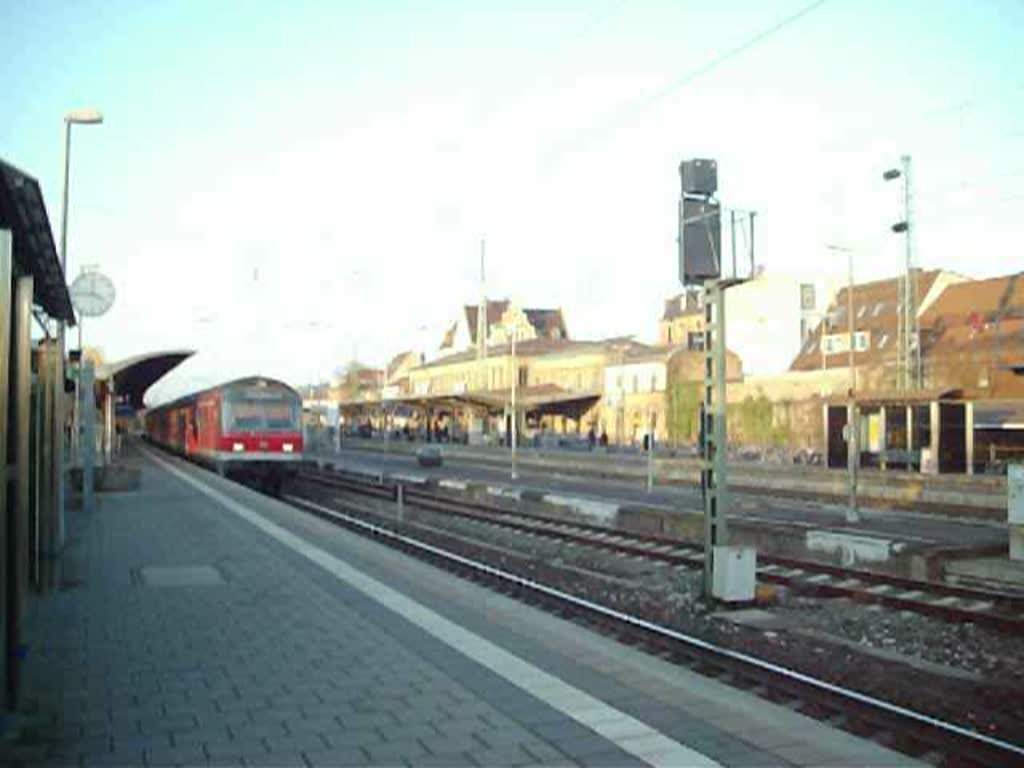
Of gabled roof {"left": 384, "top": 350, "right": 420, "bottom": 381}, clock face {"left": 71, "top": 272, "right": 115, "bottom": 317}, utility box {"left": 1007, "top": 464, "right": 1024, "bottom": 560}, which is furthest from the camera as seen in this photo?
gabled roof {"left": 384, "top": 350, "right": 420, "bottom": 381}

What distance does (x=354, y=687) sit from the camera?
6812mm

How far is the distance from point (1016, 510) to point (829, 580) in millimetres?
3103

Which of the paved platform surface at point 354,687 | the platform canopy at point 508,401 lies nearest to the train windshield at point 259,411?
the paved platform surface at point 354,687

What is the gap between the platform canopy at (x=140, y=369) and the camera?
31.6m

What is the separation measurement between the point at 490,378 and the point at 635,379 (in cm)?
2279

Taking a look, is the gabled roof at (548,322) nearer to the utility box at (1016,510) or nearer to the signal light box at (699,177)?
the utility box at (1016,510)

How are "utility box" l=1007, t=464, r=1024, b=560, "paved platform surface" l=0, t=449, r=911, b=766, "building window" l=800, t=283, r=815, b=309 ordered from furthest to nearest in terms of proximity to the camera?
"building window" l=800, t=283, r=815, b=309
"utility box" l=1007, t=464, r=1024, b=560
"paved platform surface" l=0, t=449, r=911, b=766

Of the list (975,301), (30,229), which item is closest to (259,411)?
(30,229)

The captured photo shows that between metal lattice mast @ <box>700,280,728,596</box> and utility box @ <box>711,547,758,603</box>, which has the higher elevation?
metal lattice mast @ <box>700,280,728,596</box>

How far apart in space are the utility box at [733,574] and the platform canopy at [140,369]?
20748 mm

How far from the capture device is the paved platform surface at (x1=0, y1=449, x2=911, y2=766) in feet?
18.4

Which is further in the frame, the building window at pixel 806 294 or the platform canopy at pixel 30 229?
the building window at pixel 806 294

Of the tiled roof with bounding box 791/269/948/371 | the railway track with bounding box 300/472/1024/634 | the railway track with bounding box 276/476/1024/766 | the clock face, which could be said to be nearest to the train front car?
the railway track with bounding box 300/472/1024/634

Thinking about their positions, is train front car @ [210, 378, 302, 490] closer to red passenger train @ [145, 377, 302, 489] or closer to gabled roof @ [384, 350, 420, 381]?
red passenger train @ [145, 377, 302, 489]
